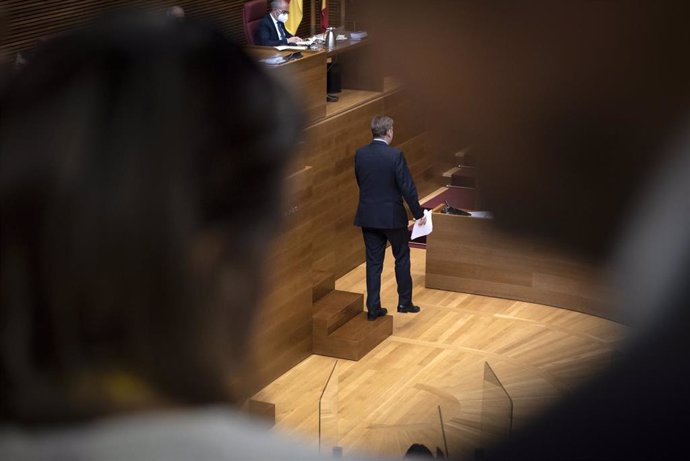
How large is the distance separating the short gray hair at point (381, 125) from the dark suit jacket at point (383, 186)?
2.2 inches

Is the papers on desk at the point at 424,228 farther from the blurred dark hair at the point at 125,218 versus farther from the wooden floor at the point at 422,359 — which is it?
the blurred dark hair at the point at 125,218

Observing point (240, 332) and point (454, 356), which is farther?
point (454, 356)

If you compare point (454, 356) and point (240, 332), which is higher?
point (240, 332)

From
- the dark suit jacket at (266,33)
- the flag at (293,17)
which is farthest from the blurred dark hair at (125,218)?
the flag at (293,17)

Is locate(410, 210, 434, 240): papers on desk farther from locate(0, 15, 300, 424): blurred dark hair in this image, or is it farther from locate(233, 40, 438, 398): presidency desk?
locate(0, 15, 300, 424): blurred dark hair

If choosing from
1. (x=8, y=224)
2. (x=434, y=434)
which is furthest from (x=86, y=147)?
(x=434, y=434)

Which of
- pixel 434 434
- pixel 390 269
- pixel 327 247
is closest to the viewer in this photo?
pixel 434 434

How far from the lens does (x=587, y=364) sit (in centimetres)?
27

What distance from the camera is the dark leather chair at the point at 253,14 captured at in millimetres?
5717

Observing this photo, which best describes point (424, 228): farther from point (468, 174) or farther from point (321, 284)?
point (468, 174)

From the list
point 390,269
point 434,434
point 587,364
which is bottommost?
point 390,269

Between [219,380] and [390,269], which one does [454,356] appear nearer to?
[390,269]

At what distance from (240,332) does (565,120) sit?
83 millimetres

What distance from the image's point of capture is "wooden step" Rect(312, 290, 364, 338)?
491 cm
